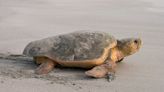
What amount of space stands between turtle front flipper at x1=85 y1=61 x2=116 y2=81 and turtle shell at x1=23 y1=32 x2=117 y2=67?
0.12 m

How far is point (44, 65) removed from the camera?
4.32 meters

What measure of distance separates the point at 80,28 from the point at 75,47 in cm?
286

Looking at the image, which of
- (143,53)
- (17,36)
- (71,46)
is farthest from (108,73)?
(17,36)

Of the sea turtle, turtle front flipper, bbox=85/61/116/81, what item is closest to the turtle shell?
the sea turtle

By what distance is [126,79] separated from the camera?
13.4ft

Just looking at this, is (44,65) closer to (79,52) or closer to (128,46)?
(79,52)

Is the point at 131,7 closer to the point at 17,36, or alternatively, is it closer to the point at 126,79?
the point at 17,36

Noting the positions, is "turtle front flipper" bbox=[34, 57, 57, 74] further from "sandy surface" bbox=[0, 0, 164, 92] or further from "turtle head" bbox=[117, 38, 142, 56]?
"turtle head" bbox=[117, 38, 142, 56]

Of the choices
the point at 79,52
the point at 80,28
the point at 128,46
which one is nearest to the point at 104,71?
the point at 79,52

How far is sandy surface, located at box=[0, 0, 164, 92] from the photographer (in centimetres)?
390

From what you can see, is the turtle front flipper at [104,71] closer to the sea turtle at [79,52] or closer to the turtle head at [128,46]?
the sea turtle at [79,52]

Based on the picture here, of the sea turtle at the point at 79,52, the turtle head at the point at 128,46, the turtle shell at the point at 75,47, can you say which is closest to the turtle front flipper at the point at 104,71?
the sea turtle at the point at 79,52

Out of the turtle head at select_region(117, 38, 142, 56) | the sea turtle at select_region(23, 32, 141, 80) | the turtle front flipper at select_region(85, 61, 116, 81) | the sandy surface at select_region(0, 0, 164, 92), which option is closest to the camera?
the sandy surface at select_region(0, 0, 164, 92)

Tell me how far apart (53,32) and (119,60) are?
223 centimetres
